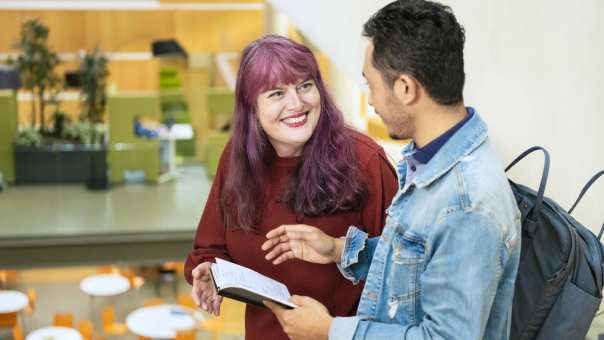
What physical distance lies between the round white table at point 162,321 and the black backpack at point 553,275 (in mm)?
5780

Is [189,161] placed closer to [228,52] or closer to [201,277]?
[228,52]

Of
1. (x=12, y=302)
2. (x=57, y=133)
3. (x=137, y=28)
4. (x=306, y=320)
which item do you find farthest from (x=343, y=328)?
(x=137, y=28)

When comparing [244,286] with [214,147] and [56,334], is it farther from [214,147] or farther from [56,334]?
[214,147]

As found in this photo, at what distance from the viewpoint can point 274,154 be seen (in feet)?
7.75

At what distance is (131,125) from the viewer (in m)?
10.4

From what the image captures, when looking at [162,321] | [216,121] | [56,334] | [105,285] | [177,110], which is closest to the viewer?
[56,334]

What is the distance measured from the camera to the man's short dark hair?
1.52 m

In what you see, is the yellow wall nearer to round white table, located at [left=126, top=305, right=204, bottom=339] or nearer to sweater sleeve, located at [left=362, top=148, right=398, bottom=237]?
round white table, located at [left=126, top=305, right=204, bottom=339]

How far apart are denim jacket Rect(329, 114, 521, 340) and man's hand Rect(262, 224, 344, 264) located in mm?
388

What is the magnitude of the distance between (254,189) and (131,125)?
8.37m

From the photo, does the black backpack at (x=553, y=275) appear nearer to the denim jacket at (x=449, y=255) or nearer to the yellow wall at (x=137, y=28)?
the denim jacket at (x=449, y=255)

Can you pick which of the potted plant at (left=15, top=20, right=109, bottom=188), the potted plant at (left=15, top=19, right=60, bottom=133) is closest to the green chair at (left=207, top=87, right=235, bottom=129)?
the potted plant at (left=15, top=20, right=109, bottom=188)

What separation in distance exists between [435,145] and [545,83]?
46.6 inches

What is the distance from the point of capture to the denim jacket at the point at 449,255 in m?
1.45
